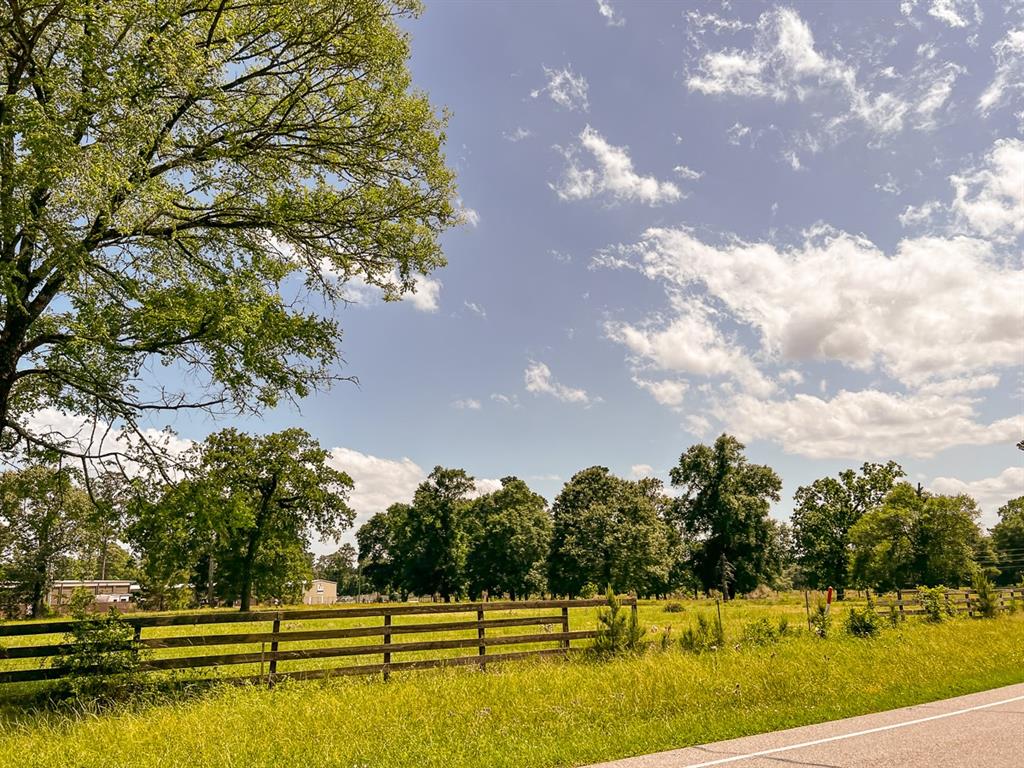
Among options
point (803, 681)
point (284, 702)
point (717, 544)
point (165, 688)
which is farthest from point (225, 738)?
point (717, 544)

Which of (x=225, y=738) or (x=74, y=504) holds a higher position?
(x=74, y=504)

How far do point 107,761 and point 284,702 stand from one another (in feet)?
9.92

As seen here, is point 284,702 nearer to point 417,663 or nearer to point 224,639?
point 224,639

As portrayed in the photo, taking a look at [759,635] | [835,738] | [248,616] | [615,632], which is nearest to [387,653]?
[248,616]

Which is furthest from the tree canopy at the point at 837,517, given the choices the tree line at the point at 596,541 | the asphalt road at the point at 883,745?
the asphalt road at the point at 883,745

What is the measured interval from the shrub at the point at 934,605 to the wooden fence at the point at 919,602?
22cm

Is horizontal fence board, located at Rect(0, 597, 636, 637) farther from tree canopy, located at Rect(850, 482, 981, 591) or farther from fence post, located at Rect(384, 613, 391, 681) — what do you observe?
tree canopy, located at Rect(850, 482, 981, 591)

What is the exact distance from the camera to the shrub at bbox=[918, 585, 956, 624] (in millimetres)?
24812

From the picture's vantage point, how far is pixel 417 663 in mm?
12695

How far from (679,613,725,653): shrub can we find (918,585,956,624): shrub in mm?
14726

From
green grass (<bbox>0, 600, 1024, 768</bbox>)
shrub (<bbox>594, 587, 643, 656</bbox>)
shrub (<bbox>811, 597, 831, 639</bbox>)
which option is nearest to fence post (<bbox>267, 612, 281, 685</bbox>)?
green grass (<bbox>0, 600, 1024, 768</bbox>)

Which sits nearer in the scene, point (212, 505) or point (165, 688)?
point (165, 688)

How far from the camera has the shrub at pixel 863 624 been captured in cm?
1913

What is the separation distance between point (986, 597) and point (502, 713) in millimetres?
29403
